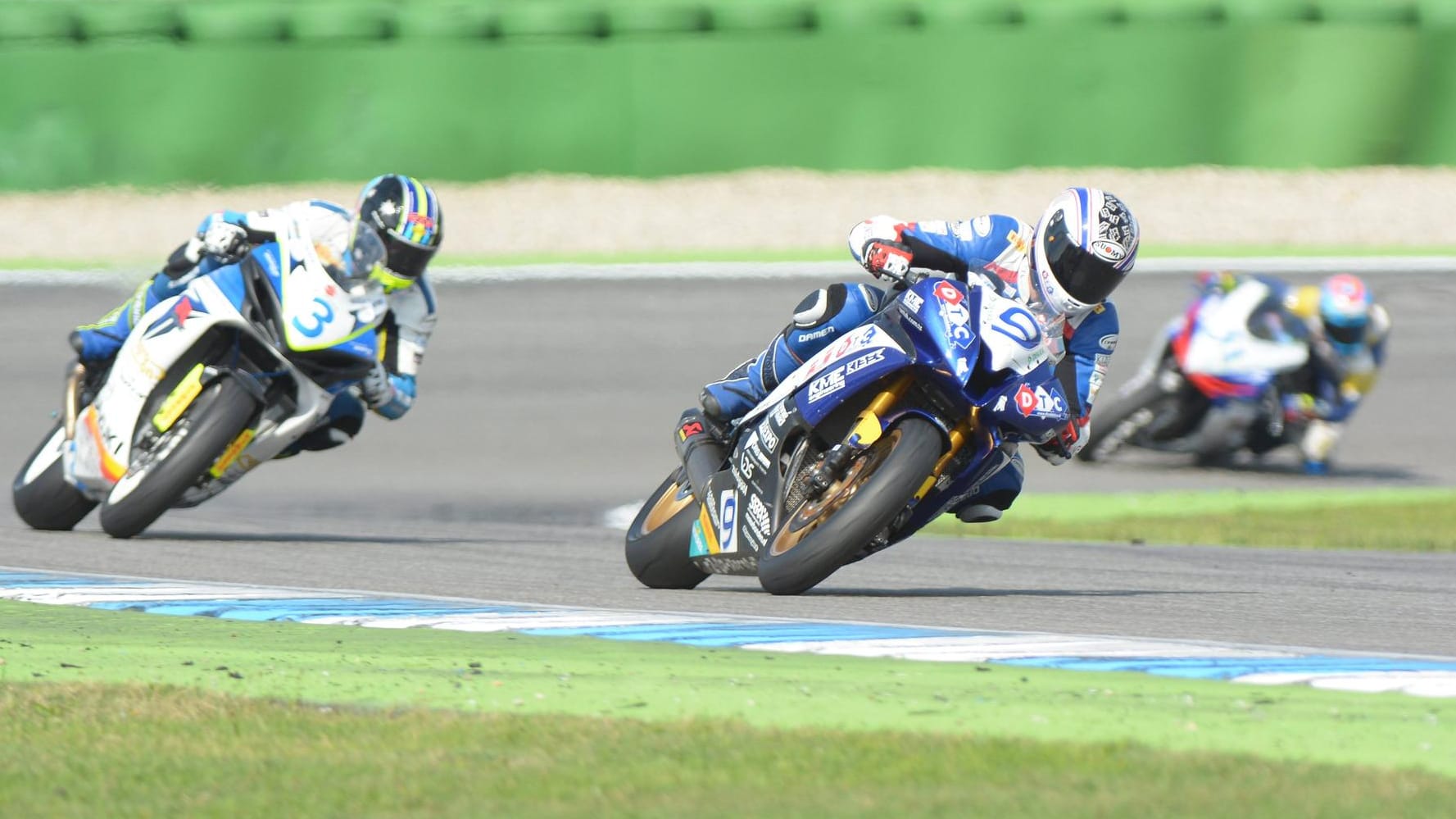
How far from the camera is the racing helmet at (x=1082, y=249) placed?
6.55 m

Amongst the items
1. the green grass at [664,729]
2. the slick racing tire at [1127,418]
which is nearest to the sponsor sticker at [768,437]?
the green grass at [664,729]

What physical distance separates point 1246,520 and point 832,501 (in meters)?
6.11

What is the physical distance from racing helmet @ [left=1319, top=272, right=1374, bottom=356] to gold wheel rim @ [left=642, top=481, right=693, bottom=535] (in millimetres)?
7527

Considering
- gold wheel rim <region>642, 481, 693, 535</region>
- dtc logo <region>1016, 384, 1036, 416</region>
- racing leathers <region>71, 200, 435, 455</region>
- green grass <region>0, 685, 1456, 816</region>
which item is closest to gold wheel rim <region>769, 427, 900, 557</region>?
dtc logo <region>1016, 384, 1036, 416</region>

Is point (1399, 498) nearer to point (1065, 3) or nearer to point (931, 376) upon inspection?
point (1065, 3)

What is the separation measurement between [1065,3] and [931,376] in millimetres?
11105

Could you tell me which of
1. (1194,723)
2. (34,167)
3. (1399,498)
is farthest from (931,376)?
(34,167)

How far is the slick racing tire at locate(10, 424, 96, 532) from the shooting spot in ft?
31.0

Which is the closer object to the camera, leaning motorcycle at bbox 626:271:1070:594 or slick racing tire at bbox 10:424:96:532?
leaning motorcycle at bbox 626:271:1070:594

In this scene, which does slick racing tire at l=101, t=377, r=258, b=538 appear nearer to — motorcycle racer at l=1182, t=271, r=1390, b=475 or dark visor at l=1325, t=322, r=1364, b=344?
motorcycle racer at l=1182, t=271, r=1390, b=475

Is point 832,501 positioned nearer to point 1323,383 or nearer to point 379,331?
point 379,331

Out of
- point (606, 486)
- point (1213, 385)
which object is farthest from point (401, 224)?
point (1213, 385)

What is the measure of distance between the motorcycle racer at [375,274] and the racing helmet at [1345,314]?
6573 millimetres

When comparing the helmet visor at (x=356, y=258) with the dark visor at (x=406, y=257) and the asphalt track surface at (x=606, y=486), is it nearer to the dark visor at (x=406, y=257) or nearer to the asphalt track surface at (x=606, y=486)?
the dark visor at (x=406, y=257)
